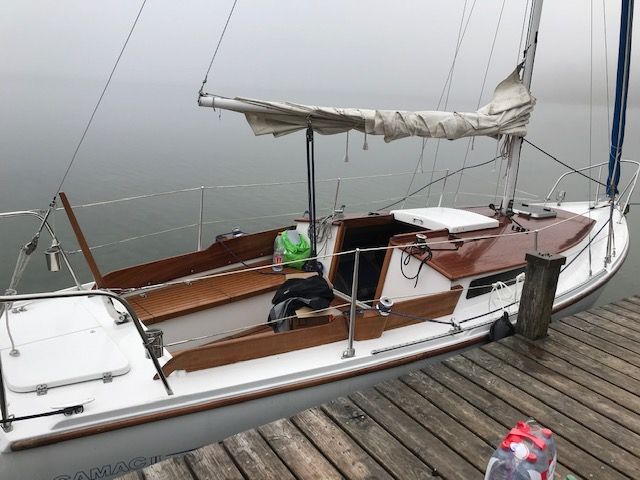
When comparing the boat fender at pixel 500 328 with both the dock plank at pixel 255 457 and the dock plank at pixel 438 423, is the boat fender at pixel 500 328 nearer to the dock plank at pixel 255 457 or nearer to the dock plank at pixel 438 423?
the dock plank at pixel 438 423

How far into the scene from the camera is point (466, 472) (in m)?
2.86

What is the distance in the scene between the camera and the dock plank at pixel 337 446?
9.27 ft

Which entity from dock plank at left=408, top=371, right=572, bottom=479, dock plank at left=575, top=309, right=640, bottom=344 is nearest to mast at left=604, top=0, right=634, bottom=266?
dock plank at left=575, top=309, right=640, bottom=344

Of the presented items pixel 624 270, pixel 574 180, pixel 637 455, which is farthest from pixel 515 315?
pixel 574 180

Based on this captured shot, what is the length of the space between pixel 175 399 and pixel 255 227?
322 inches

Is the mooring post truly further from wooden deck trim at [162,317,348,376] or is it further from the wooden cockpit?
wooden deck trim at [162,317,348,376]

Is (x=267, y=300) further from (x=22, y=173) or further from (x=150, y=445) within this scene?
(x=22, y=173)

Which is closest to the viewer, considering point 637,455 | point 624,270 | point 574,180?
point 637,455

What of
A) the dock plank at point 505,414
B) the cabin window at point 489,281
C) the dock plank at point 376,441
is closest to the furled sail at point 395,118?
the cabin window at point 489,281

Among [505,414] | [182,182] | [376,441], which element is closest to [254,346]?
[376,441]

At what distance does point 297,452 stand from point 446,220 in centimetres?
338

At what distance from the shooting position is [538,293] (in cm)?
428

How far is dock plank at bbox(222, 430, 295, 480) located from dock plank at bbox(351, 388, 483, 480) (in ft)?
2.53

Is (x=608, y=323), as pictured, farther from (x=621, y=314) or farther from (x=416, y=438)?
(x=416, y=438)
